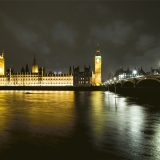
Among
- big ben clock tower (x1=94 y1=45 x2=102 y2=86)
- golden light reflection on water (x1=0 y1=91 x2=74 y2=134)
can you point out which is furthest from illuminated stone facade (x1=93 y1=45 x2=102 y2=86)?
golden light reflection on water (x1=0 y1=91 x2=74 y2=134)

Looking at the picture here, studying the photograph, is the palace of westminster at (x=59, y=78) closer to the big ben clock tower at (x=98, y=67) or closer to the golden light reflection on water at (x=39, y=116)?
the big ben clock tower at (x=98, y=67)

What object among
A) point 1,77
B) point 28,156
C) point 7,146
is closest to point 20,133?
point 7,146

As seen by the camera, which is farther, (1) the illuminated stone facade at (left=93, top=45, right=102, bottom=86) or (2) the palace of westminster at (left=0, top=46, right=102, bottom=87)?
(1) the illuminated stone facade at (left=93, top=45, right=102, bottom=86)

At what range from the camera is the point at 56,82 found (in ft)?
423

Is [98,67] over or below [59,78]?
over

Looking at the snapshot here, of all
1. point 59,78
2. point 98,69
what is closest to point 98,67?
point 98,69

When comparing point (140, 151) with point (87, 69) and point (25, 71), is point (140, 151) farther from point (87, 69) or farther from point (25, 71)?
point (25, 71)

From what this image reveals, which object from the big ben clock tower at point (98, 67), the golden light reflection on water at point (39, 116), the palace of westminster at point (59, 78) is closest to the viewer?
the golden light reflection on water at point (39, 116)

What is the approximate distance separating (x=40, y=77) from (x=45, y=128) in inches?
4803

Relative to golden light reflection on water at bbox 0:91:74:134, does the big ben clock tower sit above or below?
above

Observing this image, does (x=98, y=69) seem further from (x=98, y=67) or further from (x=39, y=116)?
(x=39, y=116)

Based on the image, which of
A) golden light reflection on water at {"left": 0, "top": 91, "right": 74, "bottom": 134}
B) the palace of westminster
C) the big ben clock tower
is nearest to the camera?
Result: golden light reflection on water at {"left": 0, "top": 91, "right": 74, "bottom": 134}

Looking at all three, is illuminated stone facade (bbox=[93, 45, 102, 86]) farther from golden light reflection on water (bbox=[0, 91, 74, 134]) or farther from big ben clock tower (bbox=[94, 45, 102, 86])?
golden light reflection on water (bbox=[0, 91, 74, 134])

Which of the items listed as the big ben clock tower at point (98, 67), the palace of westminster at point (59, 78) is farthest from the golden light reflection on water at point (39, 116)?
the big ben clock tower at point (98, 67)
